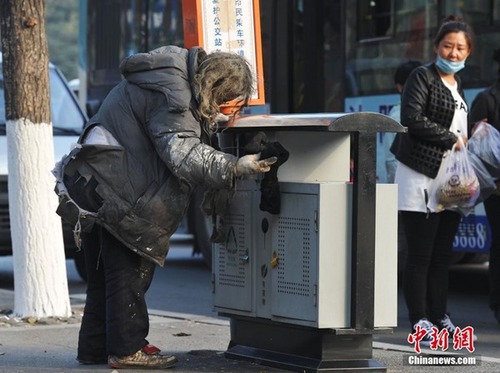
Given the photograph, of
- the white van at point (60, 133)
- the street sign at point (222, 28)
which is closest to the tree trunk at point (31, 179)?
the street sign at point (222, 28)

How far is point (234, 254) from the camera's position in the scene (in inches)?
264

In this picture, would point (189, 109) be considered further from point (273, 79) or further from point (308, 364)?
point (273, 79)

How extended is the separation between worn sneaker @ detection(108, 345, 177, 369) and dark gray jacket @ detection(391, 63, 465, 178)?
78.0 inches

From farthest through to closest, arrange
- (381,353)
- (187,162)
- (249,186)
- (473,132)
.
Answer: (473,132), (381,353), (249,186), (187,162)

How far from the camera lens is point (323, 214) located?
609 cm

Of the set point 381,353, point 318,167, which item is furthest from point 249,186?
point 381,353

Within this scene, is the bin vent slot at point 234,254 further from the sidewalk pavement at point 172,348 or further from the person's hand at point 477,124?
the person's hand at point 477,124

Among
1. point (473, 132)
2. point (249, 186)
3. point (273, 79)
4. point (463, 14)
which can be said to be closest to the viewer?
point (249, 186)

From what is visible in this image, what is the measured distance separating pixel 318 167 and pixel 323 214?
287 mm

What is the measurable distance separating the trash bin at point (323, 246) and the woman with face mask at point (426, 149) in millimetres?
1213

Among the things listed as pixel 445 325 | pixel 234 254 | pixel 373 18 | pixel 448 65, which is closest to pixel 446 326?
pixel 445 325

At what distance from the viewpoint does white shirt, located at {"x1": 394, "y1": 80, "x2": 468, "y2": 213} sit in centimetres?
753

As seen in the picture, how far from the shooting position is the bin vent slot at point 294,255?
20.2ft

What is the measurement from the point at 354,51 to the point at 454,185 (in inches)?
159
